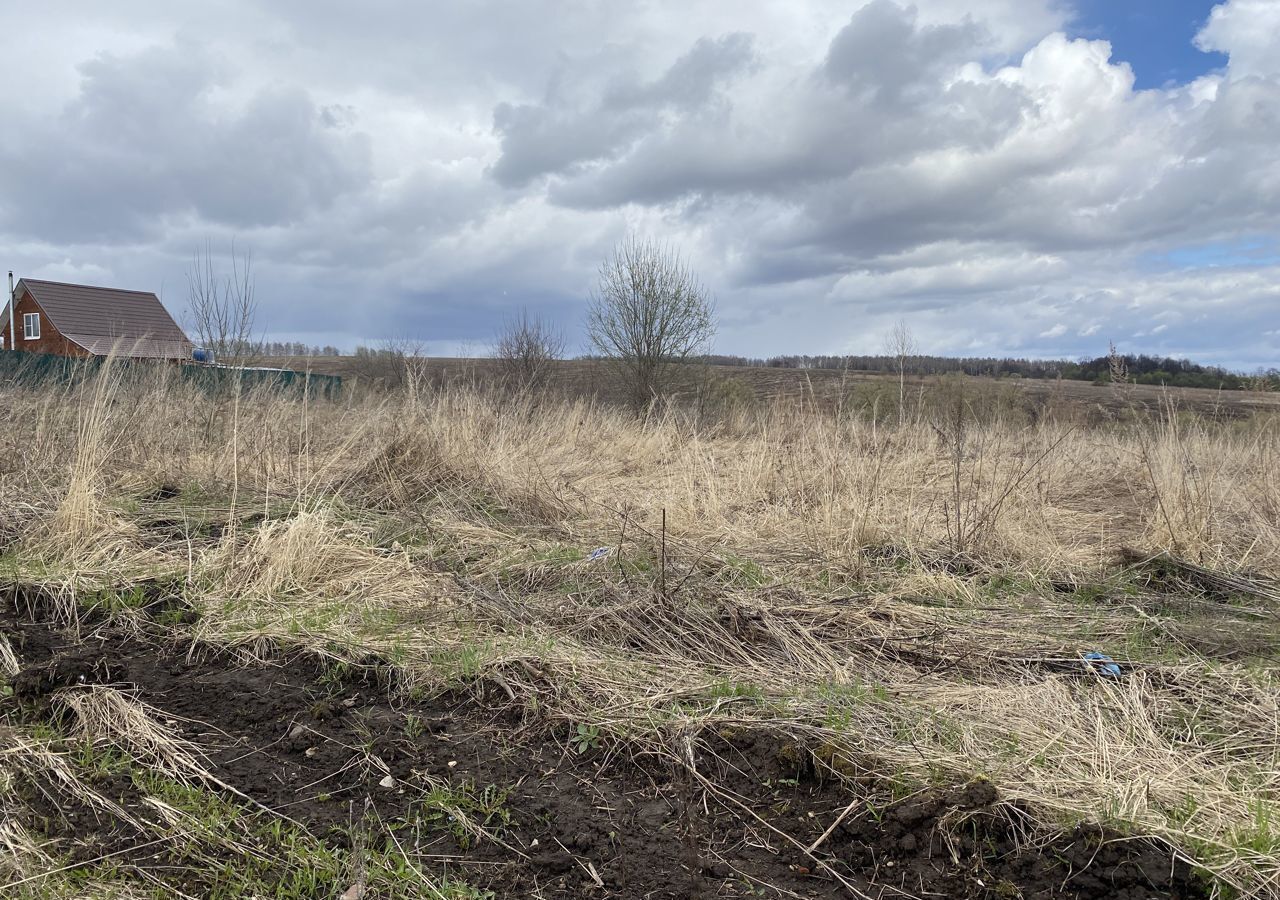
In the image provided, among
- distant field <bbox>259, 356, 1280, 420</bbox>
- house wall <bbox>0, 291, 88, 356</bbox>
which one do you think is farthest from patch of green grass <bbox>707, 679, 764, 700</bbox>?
house wall <bbox>0, 291, 88, 356</bbox>

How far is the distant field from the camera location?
21.3 ft

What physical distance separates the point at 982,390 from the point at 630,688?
10648 mm

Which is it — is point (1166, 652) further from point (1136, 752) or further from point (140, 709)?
point (140, 709)

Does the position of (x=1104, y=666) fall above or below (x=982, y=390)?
below

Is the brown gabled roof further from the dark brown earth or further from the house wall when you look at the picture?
the dark brown earth

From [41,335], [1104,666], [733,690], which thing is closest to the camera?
[733,690]

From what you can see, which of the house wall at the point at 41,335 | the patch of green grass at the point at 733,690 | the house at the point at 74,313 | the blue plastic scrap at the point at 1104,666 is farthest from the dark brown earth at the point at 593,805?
the house wall at the point at 41,335

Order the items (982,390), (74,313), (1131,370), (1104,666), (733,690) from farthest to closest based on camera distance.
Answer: (74,313), (982,390), (1131,370), (1104,666), (733,690)

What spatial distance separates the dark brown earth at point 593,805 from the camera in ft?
6.05

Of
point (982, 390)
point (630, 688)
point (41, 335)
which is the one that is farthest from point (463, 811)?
point (41, 335)

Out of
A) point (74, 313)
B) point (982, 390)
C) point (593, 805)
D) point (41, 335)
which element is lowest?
point (593, 805)

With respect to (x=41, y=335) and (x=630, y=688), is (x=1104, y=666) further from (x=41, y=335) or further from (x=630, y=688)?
(x=41, y=335)

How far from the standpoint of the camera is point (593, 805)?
2.16 m

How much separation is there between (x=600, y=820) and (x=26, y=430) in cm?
667
